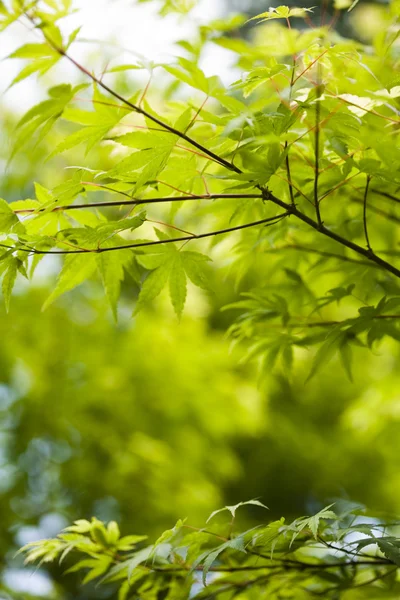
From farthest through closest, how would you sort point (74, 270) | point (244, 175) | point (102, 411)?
point (102, 411) → point (74, 270) → point (244, 175)

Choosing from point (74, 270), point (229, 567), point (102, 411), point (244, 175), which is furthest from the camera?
point (102, 411)

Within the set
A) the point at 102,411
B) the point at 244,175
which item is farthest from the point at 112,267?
the point at 102,411

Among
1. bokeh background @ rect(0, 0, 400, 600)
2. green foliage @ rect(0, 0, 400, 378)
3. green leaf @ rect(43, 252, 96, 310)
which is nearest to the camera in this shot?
green foliage @ rect(0, 0, 400, 378)

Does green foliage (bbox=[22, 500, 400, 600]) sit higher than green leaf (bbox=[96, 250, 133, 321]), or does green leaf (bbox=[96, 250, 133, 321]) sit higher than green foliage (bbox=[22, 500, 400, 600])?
green leaf (bbox=[96, 250, 133, 321])

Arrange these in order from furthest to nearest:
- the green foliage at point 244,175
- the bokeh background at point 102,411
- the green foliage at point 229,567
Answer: the bokeh background at point 102,411 < the green foliage at point 229,567 < the green foliage at point 244,175

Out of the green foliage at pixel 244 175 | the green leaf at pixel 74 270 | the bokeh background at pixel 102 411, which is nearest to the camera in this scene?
the green foliage at pixel 244 175

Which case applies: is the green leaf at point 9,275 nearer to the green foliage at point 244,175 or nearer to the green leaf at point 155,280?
the green foliage at point 244,175

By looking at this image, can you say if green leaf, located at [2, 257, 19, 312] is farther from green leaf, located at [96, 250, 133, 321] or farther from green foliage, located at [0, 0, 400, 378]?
green leaf, located at [96, 250, 133, 321]

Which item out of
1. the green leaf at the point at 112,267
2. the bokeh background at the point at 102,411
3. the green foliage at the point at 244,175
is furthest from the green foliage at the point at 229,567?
the bokeh background at the point at 102,411

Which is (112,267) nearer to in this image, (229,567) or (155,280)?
(155,280)

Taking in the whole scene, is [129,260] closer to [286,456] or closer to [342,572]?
[342,572]

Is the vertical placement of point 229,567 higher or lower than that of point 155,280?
lower

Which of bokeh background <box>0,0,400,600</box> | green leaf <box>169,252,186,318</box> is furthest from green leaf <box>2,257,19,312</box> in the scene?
bokeh background <box>0,0,400,600</box>

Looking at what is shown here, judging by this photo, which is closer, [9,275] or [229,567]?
[9,275]
